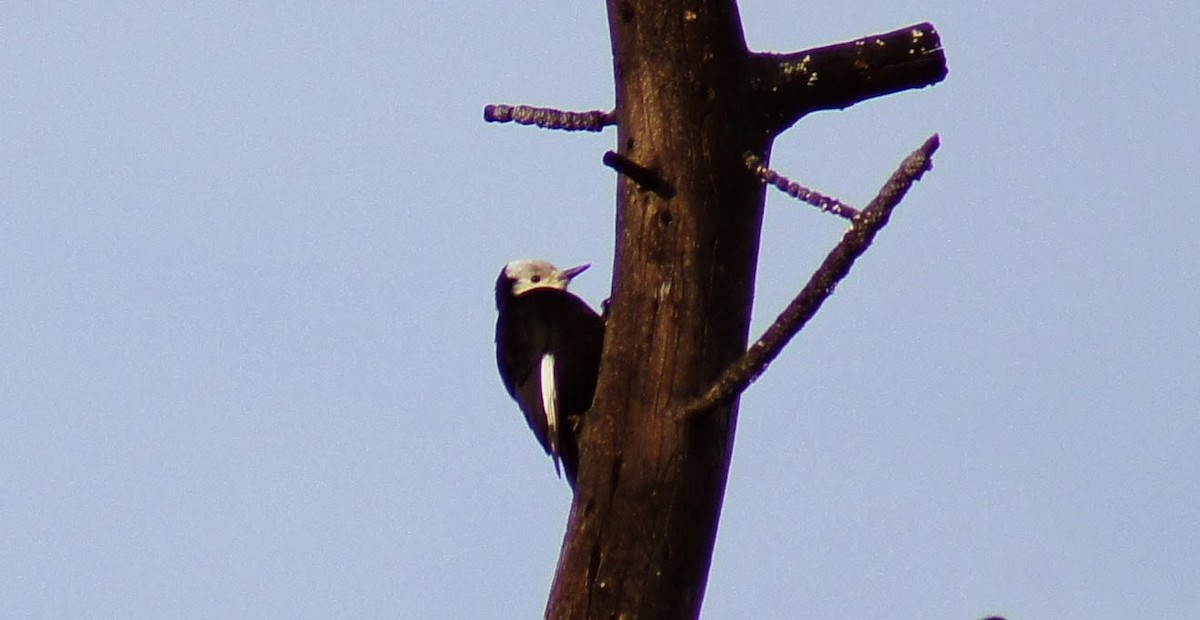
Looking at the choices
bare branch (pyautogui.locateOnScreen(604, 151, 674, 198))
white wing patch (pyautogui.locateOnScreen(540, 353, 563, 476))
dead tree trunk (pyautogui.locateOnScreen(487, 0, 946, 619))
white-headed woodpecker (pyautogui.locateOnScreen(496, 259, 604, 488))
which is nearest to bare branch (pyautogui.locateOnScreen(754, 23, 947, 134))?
dead tree trunk (pyautogui.locateOnScreen(487, 0, 946, 619))

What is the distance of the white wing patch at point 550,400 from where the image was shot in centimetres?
542

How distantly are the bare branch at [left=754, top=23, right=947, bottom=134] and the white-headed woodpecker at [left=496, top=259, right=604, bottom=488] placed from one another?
1869 mm

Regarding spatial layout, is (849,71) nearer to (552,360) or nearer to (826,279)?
(826,279)

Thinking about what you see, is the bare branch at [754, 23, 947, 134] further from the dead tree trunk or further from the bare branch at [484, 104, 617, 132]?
the bare branch at [484, 104, 617, 132]

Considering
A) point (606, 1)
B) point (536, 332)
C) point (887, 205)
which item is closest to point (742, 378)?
point (887, 205)

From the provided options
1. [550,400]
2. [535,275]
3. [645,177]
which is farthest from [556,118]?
[535,275]

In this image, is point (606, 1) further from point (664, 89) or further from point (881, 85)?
point (881, 85)

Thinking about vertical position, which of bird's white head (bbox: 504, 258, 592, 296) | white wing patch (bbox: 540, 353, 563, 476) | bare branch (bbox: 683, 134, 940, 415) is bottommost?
bare branch (bbox: 683, 134, 940, 415)

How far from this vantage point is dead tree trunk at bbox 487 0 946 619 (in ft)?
11.1

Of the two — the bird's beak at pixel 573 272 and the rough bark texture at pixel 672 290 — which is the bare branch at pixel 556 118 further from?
the bird's beak at pixel 573 272

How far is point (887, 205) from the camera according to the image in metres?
2.99

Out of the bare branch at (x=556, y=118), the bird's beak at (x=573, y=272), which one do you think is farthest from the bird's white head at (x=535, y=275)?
the bare branch at (x=556, y=118)

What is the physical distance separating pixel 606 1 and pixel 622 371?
3.05 ft

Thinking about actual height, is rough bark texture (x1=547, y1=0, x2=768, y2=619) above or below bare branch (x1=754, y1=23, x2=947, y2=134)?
below
